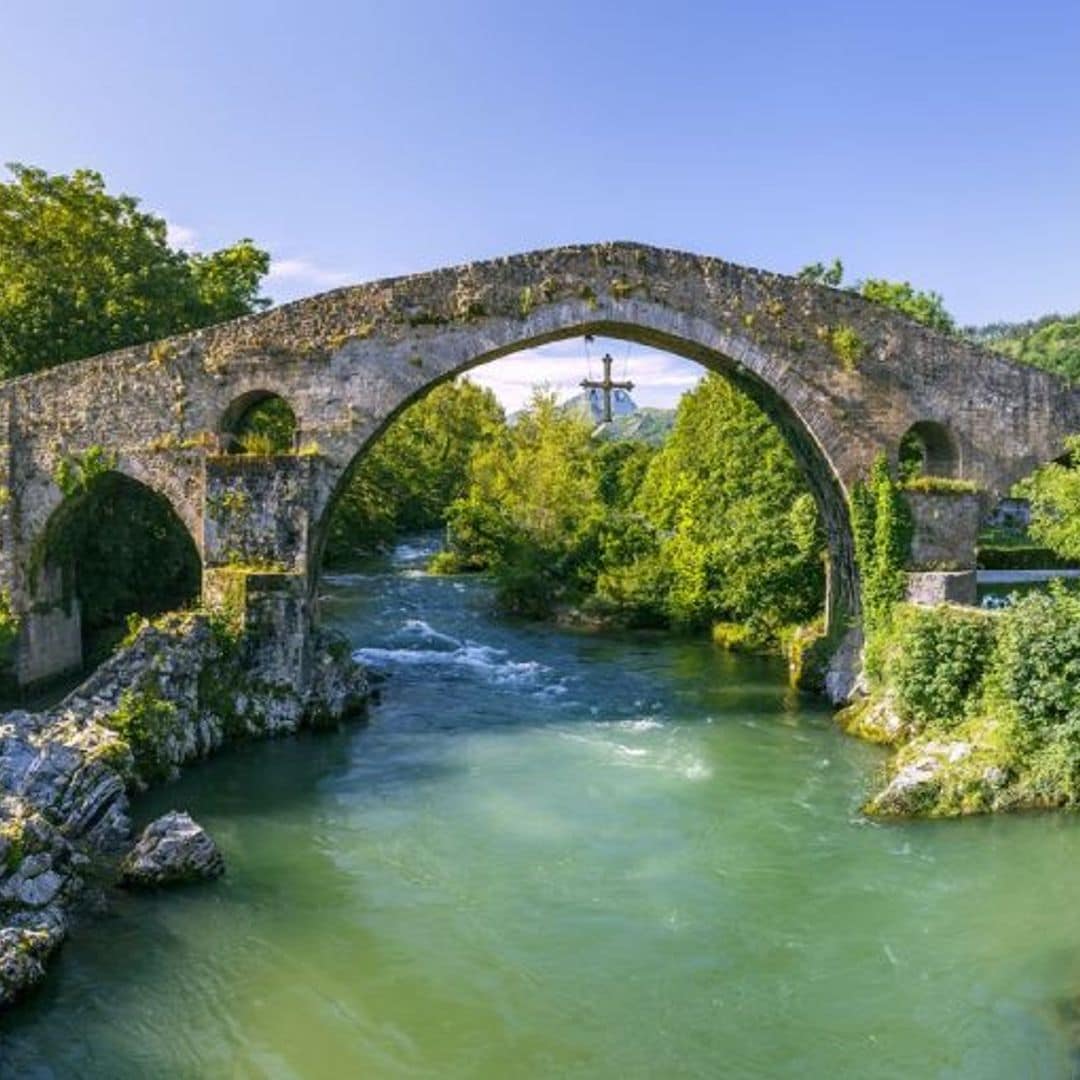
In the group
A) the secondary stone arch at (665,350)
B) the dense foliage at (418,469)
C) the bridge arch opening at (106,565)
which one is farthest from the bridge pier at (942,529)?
the dense foliage at (418,469)

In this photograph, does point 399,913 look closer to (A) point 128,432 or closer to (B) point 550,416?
(A) point 128,432

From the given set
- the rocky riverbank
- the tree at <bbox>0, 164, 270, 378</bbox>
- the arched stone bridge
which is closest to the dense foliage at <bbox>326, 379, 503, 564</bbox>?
the tree at <bbox>0, 164, 270, 378</bbox>

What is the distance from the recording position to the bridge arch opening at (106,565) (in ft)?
59.2

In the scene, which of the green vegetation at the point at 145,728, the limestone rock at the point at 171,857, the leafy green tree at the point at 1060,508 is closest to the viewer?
the limestone rock at the point at 171,857

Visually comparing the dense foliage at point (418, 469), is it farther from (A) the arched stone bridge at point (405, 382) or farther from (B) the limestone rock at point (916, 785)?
(B) the limestone rock at point (916, 785)

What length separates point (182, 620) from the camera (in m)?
15.1

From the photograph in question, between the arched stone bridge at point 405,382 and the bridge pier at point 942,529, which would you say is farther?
the bridge pier at point 942,529

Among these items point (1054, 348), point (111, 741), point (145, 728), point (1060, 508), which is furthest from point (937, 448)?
point (1054, 348)

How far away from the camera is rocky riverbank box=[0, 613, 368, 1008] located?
9.02 m

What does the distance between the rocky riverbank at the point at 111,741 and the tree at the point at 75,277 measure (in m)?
7.58

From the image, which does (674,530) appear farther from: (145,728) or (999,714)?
(145,728)

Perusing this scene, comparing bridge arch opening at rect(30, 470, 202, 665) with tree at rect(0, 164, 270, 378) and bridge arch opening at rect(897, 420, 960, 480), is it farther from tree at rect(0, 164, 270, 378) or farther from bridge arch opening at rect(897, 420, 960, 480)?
bridge arch opening at rect(897, 420, 960, 480)

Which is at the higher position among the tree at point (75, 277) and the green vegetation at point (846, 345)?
the tree at point (75, 277)

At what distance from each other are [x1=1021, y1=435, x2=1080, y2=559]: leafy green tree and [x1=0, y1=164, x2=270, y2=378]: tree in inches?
622
